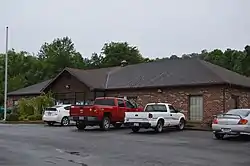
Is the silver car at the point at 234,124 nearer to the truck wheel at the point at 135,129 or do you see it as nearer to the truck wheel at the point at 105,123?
the truck wheel at the point at 135,129

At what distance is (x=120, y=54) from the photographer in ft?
246

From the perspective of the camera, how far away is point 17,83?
212 feet

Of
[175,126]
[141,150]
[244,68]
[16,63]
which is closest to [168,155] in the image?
[141,150]

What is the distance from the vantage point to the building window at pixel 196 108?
3069cm

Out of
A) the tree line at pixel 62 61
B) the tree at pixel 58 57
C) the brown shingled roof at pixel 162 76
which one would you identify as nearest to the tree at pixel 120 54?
the tree line at pixel 62 61

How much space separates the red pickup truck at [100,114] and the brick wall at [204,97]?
6.59m

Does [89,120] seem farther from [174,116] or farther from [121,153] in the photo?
[121,153]

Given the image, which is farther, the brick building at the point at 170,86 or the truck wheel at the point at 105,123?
the brick building at the point at 170,86

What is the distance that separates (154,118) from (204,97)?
9204 millimetres

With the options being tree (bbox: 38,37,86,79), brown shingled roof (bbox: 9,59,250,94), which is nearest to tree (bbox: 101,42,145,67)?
tree (bbox: 38,37,86,79)

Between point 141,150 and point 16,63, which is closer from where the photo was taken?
point 141,150

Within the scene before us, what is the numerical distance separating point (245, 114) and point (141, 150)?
6642 millimetres

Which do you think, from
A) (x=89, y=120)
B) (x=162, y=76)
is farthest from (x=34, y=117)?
(x=89, y=120)

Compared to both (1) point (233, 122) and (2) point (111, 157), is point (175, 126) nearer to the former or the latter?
(1) point (233, 122)
